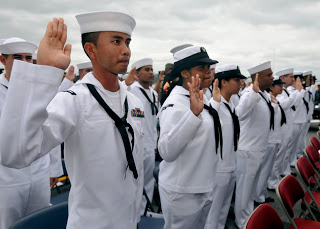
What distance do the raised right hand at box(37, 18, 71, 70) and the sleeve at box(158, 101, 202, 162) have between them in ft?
3.19

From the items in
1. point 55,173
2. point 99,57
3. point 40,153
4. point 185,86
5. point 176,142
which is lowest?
point 55,173

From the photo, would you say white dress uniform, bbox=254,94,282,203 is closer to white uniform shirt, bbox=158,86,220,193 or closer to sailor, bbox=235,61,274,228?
sailor, bbox=235,61,274,228

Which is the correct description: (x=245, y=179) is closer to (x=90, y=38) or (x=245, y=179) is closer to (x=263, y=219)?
(x=263, y=219)

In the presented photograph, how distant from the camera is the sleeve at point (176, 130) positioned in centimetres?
163

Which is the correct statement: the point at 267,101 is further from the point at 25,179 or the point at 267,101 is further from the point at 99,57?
the point at 25,179

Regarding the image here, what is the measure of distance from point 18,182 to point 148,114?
2.29 metres

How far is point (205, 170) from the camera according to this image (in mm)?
1867

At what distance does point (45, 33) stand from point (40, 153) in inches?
16.4

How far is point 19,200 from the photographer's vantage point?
5.86 ft

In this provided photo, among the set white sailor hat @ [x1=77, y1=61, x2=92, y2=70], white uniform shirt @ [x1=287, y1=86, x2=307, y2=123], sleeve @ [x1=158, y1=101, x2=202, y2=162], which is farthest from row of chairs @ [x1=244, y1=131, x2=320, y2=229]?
white sailor hat @ [x1=77, y1=61, x2=92, y2=70]

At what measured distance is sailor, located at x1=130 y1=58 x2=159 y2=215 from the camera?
3666 millimetres

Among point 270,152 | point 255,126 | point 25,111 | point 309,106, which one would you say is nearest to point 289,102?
point 270,152

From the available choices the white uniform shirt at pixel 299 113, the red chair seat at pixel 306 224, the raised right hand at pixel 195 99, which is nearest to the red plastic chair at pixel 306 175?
the red chair seat at pixel 306 224

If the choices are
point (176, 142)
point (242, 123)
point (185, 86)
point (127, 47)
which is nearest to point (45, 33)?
point (127, 47)
